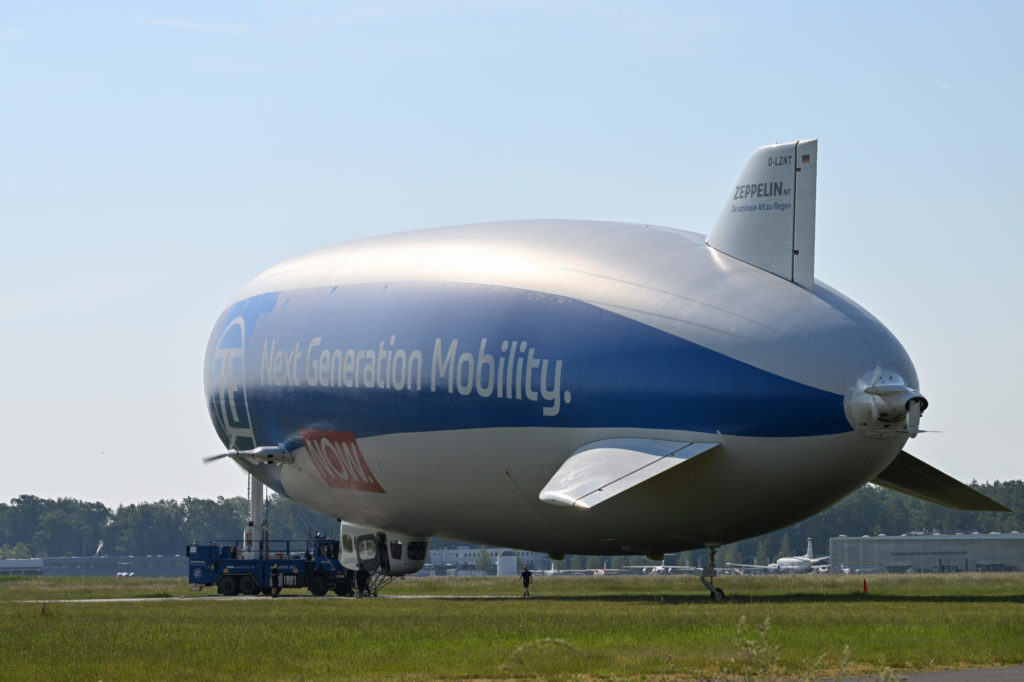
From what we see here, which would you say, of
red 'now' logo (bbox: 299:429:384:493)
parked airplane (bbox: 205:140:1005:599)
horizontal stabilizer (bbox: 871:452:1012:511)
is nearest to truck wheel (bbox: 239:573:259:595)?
parked airplane (bbox: 205:140:1005:599)

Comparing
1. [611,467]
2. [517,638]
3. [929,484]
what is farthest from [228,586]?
[517,638]

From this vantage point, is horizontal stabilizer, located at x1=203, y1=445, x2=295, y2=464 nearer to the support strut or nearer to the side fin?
the support strut

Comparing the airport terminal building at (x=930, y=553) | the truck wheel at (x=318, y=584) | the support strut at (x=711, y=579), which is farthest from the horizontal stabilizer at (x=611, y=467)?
the airport terminal building at (x=930, y=553)

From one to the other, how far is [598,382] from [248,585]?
2687 cm

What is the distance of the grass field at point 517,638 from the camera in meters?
25.8

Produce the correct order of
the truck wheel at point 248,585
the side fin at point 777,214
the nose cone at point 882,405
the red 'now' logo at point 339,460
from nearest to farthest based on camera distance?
1. the nose cone at point 882,405
2. the side fin at point 777,214
3. the red 'now' logo at point 339,460
4. the truck wheel at point 248,585

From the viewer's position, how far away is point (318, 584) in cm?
5994

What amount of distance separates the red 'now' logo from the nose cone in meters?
16.7

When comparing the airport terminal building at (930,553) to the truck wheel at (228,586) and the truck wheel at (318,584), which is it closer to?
the truck wheel at (318,584)

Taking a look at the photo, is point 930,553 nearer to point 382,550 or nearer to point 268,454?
point 382,550

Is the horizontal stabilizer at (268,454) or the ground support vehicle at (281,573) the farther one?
→ the ground support vehicle at (281,573)

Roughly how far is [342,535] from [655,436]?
19.2 metres

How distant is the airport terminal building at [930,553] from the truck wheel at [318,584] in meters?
88.4

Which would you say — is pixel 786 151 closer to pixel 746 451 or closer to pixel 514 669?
pixel 746 451
